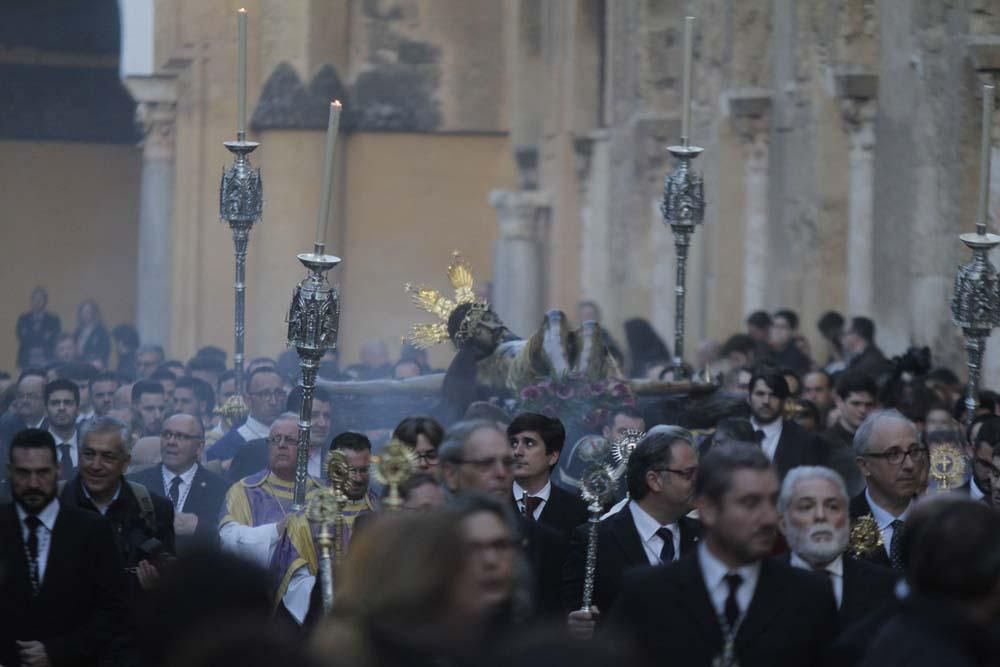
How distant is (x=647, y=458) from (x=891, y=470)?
95 cm

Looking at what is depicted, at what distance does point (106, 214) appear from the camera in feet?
118

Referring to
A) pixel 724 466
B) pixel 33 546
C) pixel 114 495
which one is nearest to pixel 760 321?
pixel 114 495

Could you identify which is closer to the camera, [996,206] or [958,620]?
[958,620]

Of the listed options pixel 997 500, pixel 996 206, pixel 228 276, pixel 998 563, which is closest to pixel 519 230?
pixel 228 276

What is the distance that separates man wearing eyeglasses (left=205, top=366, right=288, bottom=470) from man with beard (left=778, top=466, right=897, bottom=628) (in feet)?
18.6

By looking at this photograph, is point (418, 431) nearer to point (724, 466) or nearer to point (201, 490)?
point (201, 490)

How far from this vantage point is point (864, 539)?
7672 millimetres

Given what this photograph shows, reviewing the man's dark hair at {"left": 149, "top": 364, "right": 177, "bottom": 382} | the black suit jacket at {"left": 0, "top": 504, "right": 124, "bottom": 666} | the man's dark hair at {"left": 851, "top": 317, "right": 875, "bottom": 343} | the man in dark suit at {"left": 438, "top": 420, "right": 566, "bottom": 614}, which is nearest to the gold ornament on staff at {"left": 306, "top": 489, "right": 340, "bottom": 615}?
the man in dark suit at {"left": 438, "top": 420, "right": 566, "bottom": 614}

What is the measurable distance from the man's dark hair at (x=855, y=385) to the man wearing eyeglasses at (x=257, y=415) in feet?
9.34

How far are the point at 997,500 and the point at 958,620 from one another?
373 centimetres

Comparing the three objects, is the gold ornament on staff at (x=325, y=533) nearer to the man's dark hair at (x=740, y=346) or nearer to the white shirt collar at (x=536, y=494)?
the white shirt collar at (x=536, y=494)

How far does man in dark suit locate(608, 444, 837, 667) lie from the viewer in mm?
5734

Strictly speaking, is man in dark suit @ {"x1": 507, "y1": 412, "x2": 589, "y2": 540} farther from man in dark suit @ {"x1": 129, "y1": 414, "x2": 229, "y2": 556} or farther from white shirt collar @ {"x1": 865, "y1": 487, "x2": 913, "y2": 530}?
man in dark suit @ {"x1": 129, "y1": 414, "x2": 229, "y2": 556}

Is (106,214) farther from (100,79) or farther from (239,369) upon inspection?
(239,369)
